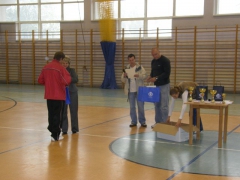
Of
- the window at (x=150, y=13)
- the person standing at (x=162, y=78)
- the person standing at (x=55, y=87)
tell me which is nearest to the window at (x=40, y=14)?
the window at (x=150, y=13)

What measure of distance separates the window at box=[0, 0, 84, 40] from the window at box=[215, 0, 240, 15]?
6.78 meters

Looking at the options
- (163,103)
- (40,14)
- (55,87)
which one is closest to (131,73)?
(163,103)

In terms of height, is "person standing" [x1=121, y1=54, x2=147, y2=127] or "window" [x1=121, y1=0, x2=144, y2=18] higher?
"window" [x1=121, y1=0, x2=144, y2=18]

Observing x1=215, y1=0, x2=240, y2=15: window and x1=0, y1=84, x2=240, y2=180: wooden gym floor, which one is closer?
x1=0, y1=84, x2=240, y2=180: wooden gym floor

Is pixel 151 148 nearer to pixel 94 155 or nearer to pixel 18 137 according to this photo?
pixel 94 155

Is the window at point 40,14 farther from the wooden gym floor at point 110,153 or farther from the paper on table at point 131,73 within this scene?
the paper on table at point 131,73

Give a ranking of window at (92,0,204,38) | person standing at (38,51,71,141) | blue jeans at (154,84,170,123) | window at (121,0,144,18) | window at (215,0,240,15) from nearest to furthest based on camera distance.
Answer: person standing at (38,51,71,141) → blue jeans at (154,84,170,123) → window at (215,0,240,15) → window at (92,0,204,38) → window at (121,0,144,18)

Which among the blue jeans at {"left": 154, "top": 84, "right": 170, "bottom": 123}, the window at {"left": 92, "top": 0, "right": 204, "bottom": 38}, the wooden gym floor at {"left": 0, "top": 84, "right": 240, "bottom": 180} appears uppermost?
the window at {"left": 92, "top": 0, "right": 204, "bottom": 38}

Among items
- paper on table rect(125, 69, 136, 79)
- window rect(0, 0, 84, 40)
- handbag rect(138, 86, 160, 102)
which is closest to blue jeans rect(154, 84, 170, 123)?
handbag rect(138, 86, 160, 102)

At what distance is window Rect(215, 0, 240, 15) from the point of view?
15.8 meters

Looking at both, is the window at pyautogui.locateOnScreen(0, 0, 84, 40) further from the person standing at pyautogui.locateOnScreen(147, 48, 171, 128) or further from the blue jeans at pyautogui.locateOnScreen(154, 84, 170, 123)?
the blue jeans at pyautogui.locateOnScreen(154, 84, 170, 123)

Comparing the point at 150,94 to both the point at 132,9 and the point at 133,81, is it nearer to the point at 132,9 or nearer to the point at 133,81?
the point at 133,81

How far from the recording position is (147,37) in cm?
1781

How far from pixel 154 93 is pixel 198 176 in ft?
9.88
